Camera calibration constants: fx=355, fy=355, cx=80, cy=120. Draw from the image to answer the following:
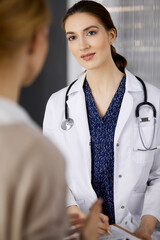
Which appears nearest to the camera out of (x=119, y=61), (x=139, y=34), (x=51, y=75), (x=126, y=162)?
(x=126, y=162)

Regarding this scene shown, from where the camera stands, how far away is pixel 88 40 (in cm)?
173

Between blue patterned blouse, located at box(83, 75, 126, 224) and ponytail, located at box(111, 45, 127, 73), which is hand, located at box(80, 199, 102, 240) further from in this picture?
ponytail, located at box(111, 45, 127, 73)

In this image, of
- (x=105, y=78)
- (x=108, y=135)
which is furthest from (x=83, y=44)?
(x=108, y=135)

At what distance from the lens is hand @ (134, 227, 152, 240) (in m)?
1.49

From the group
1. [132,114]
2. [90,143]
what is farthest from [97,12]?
[90,143]

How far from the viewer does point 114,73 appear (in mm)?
1832

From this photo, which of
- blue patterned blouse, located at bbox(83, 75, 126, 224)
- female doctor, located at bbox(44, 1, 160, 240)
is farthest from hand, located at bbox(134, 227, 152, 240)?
blue patterned blouse, located at bbox(83, 75, 126, 224)

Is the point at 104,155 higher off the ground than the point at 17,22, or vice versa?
the point at 17,22

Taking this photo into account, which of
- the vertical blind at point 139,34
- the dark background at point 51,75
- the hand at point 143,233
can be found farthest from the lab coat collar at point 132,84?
the dark background at point 51,75

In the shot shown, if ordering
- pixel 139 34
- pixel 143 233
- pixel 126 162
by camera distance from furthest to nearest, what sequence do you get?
pixel 139 34
pixel 126 162
pixel 143 233

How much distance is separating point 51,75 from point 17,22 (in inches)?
85.6

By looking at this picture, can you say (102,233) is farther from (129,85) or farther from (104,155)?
(129,85)

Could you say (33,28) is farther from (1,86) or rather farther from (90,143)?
(90,143)

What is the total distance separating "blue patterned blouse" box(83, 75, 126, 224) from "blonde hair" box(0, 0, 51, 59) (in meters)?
1.11
